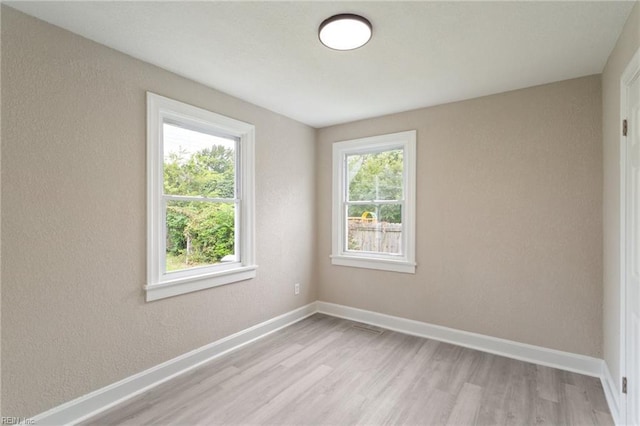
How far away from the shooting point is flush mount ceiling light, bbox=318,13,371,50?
5.97ft

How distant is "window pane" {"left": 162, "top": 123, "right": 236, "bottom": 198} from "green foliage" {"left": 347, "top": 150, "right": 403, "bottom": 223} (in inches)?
63.2

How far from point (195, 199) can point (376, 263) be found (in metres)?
2.19

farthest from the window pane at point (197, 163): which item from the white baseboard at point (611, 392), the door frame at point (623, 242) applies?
the white baseboard at point (611, 392)

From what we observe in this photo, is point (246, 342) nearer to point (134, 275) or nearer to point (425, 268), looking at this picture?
point (134, 275)

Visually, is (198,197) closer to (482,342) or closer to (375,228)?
(375,228)

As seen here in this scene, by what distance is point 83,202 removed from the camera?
2061 mm

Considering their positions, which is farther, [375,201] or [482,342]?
[375,201]

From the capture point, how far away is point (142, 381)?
2.35 metres

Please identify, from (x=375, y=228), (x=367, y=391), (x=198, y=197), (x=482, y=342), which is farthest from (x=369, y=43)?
(x=482, y=342)

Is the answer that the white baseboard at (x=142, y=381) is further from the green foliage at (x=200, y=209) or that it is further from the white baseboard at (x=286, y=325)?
the green foliage at (x=200, y=209)

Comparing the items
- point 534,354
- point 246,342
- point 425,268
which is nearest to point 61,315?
point 246,342

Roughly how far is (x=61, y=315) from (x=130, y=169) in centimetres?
107

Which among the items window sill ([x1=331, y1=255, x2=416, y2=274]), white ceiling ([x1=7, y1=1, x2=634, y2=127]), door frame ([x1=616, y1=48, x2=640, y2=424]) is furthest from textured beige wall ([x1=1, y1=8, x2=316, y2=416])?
door frame ([x1=616, y1=48, x2=640, y2=424])

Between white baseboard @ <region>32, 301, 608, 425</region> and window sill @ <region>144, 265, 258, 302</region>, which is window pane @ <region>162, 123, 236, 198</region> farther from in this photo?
white baseboard @ <region>32, 301, 608, 425</region>
